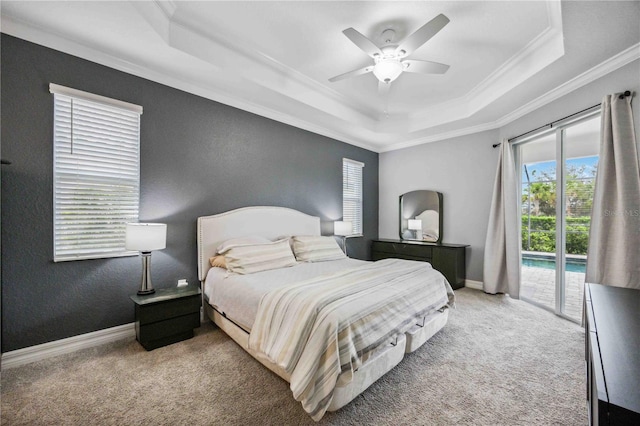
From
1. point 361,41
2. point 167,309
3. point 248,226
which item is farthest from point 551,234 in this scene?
point 167,309

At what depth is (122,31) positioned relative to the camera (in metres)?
2.25

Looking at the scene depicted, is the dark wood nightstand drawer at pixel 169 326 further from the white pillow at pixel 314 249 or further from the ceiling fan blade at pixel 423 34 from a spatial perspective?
the ceiling fan blade at pixel 423 34

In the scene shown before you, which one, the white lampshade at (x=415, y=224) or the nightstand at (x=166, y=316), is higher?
the white lampshade at (x=415, y=224)

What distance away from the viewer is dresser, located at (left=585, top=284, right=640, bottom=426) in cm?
70

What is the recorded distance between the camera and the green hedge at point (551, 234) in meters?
3.05

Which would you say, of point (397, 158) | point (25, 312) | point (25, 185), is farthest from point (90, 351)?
point (397, 158)

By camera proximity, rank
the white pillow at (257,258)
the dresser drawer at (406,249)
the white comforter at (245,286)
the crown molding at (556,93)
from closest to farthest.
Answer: the white comforter at (245,286) → the crown molding at (556,93) → the white pillow at (257,258) → the dresser drawer at (406,249)

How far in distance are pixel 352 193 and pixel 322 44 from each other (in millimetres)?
2975

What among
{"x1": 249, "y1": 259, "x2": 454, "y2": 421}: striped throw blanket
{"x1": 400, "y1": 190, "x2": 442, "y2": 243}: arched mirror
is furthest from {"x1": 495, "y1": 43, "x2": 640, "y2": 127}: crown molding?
{"x1": 249, "y1": 259, "x2": 454, "y2": 421}: striped throw blanket

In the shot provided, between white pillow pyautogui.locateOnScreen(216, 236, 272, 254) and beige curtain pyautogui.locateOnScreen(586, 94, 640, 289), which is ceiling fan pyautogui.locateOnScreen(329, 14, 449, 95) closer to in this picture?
beige curtain pyautogui.locateOnScreen(586, 94, 640, 289)

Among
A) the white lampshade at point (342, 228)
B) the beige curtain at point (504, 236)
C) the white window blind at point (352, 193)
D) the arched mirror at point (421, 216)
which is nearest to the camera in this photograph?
the beige curtain at point (504, 236)

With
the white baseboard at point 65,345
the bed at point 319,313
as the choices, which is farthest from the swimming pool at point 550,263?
the white baseboard at point 65,345

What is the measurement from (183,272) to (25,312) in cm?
123

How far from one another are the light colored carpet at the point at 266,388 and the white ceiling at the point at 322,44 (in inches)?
108
